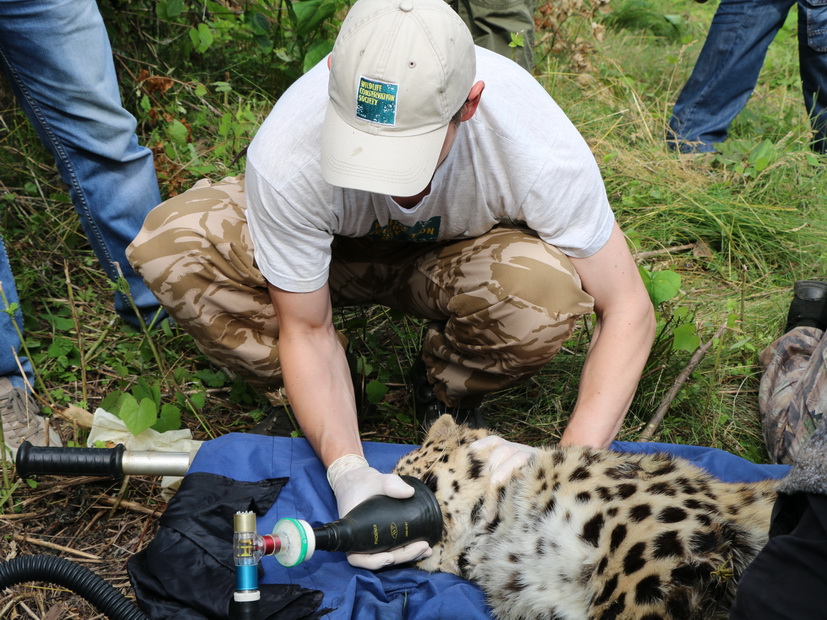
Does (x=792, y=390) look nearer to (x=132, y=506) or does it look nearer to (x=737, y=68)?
(x=132, y=506)

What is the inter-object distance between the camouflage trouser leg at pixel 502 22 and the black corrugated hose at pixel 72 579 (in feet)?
12.5

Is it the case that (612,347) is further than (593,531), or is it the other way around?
(612,347)

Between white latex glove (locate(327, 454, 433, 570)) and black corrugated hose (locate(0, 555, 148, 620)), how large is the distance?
64 centimetres

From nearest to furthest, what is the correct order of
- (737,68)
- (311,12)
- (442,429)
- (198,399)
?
1. (442,429)
2. (198,399)
3. (311,12)
4. (737,68)

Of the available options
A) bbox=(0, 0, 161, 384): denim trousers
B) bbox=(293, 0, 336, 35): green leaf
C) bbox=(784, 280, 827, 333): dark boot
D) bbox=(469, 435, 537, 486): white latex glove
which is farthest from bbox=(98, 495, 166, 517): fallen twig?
bbox=(784, 280, 827, 333): dark boot

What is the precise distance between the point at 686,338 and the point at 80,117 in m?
2.60

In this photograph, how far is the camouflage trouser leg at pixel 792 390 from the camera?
9.45 feet

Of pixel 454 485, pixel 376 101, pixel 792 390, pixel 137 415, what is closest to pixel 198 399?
pixel 137 415

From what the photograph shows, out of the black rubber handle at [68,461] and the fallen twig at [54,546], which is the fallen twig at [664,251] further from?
the fallen twig at [54,546]

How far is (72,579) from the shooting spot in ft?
7.35

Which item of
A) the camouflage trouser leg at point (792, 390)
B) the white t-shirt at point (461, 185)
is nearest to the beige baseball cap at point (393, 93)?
the white t-shirt at point (461, 185)

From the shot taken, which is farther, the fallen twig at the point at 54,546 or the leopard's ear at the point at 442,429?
the fallen twig at the point at 54,546

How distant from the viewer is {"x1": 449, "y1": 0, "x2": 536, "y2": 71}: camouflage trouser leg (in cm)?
486

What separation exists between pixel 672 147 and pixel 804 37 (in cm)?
100
